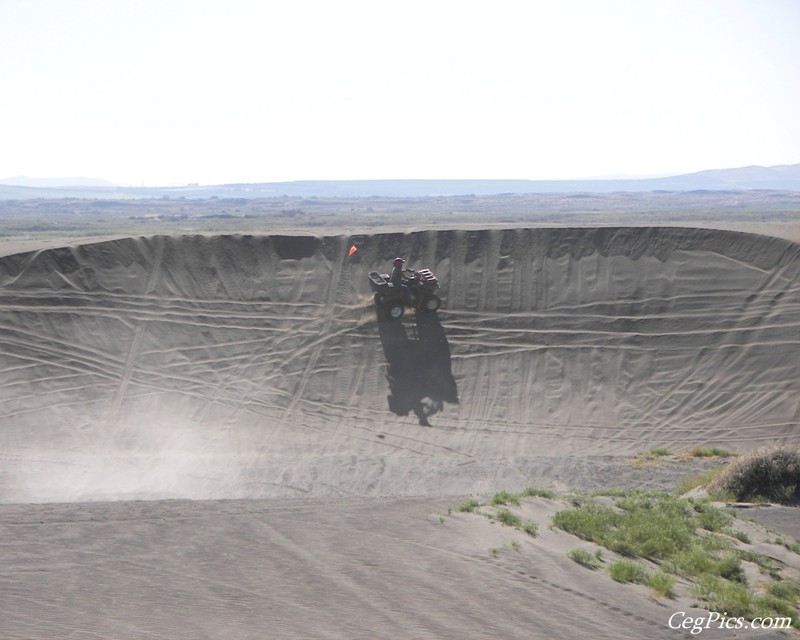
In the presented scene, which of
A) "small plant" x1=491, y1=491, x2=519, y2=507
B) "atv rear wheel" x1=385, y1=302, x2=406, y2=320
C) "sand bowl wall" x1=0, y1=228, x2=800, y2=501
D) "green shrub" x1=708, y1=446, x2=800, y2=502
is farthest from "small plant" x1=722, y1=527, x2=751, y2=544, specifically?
"atv rear wheel" x1=385, y1=302, x2=406, y2=320

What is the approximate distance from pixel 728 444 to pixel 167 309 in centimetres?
1652

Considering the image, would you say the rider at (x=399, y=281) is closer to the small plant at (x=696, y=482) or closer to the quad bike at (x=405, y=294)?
the quad bike at (x=405, y=294)

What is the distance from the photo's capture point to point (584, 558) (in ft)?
31.1

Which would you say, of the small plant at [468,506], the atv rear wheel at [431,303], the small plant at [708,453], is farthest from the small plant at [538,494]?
the atv rear wheel at [431,303]

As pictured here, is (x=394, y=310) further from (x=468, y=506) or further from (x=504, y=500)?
(x=468, y=506)

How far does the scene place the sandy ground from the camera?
850 cm

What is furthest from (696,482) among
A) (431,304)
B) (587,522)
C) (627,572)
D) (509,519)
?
(431,304)

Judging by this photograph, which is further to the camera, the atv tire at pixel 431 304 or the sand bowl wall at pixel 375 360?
the atv tire at pixel 431 304

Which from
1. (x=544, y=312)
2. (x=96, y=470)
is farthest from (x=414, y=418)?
(x=96, y=470)

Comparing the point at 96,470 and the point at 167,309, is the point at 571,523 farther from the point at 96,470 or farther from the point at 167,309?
the point at 167,309

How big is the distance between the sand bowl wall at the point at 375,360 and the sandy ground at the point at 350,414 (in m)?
0.07

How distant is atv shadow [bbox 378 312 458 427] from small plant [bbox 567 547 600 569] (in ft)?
36.7

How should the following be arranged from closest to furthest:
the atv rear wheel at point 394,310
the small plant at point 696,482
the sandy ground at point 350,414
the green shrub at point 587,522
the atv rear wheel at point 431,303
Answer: the sandy ground at point 350,414 < the green shrub at point 587,522 < the small plant at point 696,482 < the atv rear wheel at point 394,310 < the atv rear wheel at point 431,303

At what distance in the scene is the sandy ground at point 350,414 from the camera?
8.50 m
